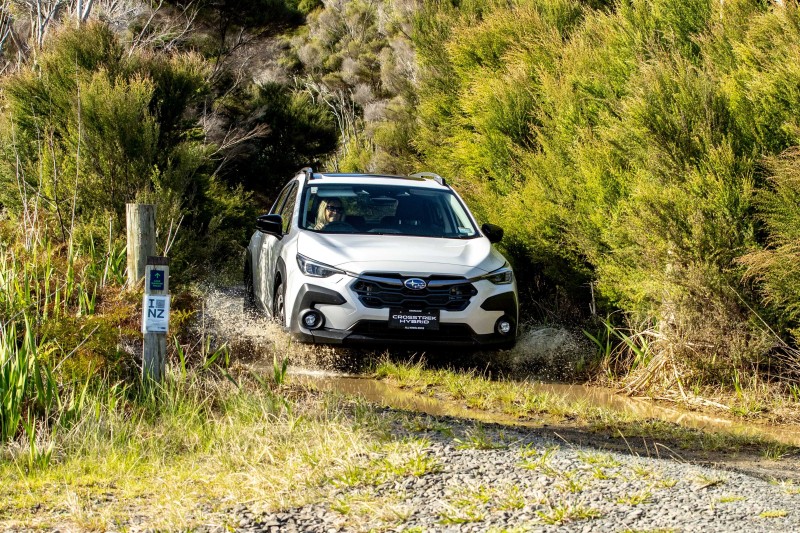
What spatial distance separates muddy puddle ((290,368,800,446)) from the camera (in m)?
8.40

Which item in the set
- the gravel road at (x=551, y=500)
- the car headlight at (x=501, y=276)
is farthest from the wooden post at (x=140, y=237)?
the gravel road at (x=551, y=500)

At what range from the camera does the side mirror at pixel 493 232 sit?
35.0 feet

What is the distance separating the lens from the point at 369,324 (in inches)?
368

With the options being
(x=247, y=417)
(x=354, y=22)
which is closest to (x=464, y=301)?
(x=247, y=417)

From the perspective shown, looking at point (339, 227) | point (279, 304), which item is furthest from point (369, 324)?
point (339, 227)

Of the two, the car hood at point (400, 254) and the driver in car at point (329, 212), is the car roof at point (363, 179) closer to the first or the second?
the driver in car at point (329, 212)

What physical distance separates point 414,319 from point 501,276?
1028mm

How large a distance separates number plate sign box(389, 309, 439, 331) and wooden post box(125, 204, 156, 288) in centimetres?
219

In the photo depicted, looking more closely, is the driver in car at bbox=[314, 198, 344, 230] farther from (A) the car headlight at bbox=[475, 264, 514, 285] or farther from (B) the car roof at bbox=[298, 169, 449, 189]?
(A) the car headlight at bbox=[475, 264, 514, 285]

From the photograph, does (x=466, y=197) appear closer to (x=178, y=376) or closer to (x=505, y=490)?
(x=178, y=376)

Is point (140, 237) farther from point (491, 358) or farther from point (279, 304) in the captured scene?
point (491, 358)

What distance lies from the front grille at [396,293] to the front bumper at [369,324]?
3.0 inches

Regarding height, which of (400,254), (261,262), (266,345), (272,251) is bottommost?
(266,345)

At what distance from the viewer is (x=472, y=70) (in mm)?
18047
